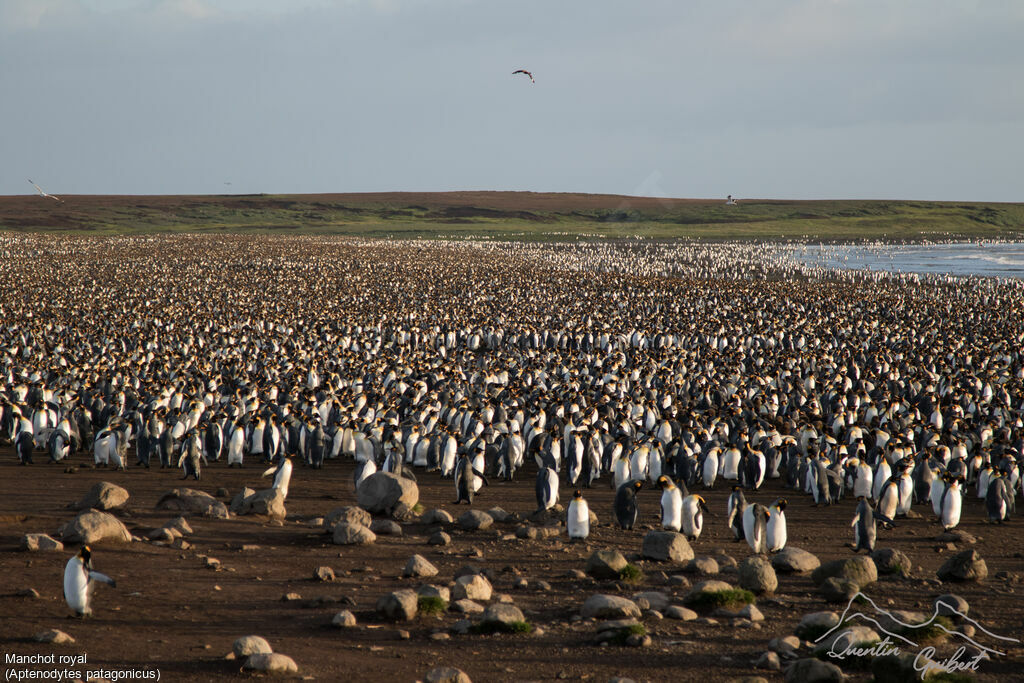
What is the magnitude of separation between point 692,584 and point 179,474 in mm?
10527

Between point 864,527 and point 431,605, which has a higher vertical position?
point 864,527

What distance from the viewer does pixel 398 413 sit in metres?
20.9

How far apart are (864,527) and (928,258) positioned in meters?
87.9

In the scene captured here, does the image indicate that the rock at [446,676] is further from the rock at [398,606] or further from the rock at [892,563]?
the rock at [892,563]

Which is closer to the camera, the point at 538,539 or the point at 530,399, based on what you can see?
the point at 538,539

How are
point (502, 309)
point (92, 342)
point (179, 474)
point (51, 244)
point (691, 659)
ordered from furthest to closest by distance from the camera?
point (51, 244)
point (502, 309)
point (92, 342)
point (179, 474)
point (691, 659)

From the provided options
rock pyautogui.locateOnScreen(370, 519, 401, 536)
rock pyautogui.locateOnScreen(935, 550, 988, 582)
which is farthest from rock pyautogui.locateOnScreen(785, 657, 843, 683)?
rock pyautogui.locateOnScreen(370, 519, 401, 536)

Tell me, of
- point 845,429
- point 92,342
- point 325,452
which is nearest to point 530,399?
point 325,452

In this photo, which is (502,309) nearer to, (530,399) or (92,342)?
(92,342)

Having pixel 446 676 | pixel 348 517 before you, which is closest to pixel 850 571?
pixel 446 676

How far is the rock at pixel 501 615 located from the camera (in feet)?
30.9

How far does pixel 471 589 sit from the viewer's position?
10227mm

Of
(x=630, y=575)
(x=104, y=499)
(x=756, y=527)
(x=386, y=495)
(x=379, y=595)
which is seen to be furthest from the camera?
(x=386, y=495)

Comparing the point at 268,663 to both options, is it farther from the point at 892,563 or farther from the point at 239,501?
the point at 892,563
